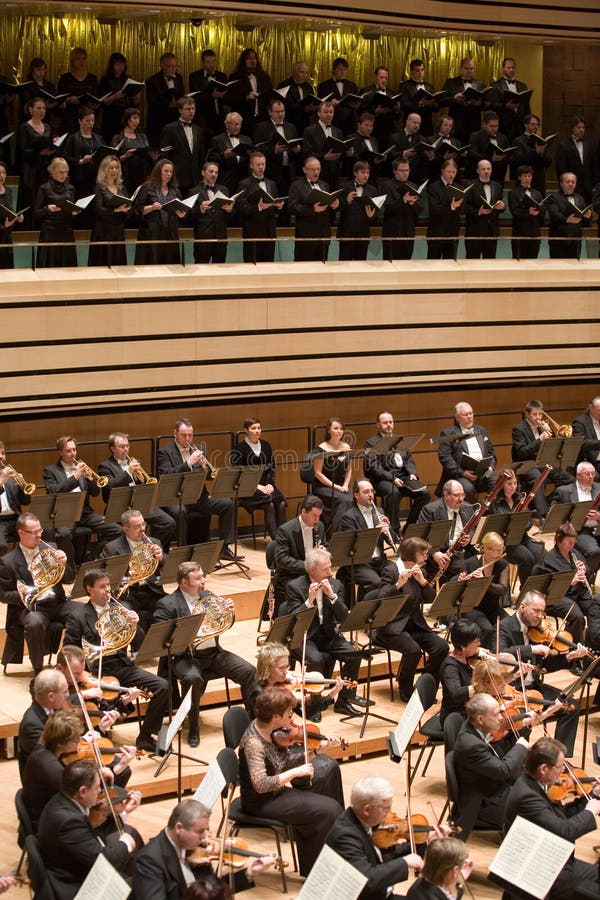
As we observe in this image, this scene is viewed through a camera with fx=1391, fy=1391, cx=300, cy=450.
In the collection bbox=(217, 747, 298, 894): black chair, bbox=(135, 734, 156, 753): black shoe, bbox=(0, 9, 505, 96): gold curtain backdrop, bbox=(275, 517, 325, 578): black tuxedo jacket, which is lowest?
bbox=(135, 734, 156, 753): black shoe

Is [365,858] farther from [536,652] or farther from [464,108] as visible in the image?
[464,108]

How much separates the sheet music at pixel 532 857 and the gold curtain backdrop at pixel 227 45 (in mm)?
10475

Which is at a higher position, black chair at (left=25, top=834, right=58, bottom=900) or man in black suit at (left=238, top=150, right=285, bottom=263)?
man in black suit at (left=238, top=150, right=285, bottom=263)

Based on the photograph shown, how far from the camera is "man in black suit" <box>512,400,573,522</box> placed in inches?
497

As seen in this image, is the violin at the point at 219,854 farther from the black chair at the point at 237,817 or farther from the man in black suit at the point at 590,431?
the man in black suit at the point at 590,431

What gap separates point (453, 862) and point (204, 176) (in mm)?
7849

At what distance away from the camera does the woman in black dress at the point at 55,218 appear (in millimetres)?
11406

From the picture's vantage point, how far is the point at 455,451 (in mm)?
12531

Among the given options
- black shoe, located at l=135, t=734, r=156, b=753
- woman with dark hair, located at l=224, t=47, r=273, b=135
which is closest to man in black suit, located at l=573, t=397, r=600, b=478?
woman with dark hair, located at l=224, t=47, r=273, b=135

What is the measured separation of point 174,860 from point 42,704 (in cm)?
159

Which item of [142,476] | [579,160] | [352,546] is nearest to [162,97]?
[142,476]

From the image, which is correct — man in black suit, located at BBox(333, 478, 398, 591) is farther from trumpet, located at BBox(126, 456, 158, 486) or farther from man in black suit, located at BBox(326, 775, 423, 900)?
man in black suit, located at BBox(326, 775, 423, 900)

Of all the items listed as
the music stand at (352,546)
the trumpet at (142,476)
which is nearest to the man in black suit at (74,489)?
the trumpet at (142,476)

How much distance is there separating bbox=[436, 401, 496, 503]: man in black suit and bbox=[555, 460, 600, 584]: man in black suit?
69 cm
